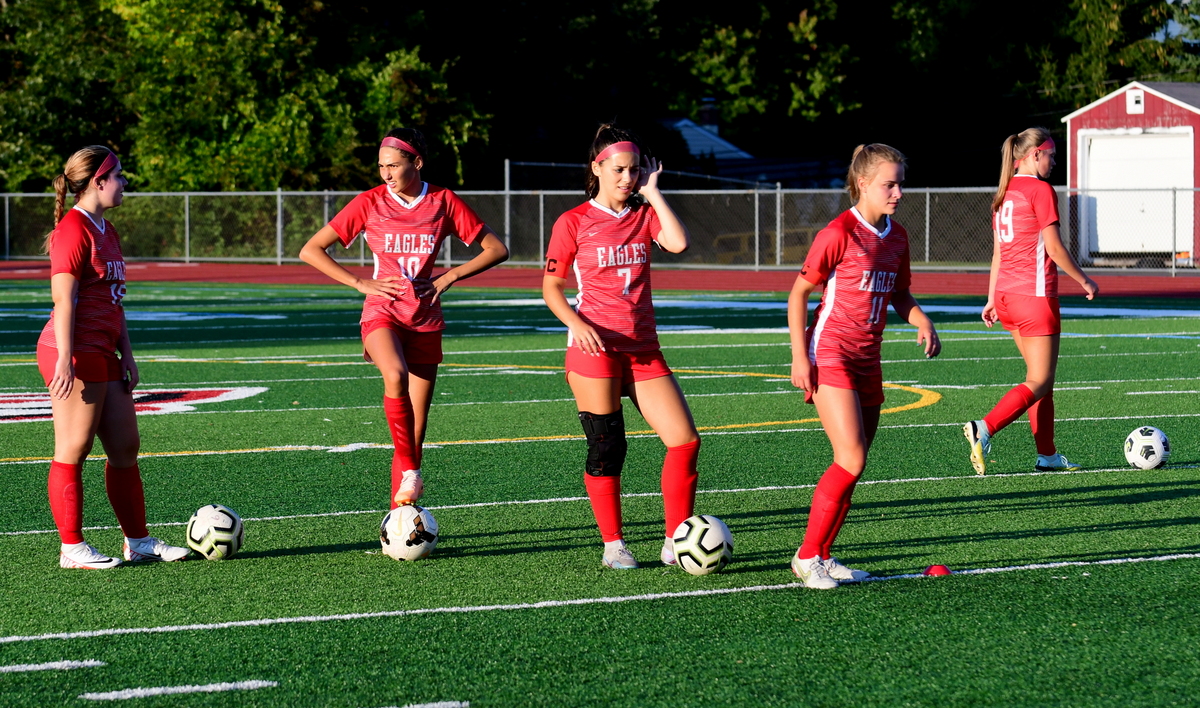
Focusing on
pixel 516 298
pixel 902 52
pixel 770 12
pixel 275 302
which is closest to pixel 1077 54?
pixel 902 52

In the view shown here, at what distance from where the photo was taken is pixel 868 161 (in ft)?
20.5

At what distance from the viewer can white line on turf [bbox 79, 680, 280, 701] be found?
188 inches

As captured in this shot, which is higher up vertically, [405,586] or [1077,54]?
[1077,54]

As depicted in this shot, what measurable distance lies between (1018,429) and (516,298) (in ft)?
57.9

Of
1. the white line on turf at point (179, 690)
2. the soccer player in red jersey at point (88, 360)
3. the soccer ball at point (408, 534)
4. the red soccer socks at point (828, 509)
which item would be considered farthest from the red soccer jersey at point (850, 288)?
the soccer player in red jersey at point (88, 360)

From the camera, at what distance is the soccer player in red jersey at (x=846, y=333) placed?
20.2ft

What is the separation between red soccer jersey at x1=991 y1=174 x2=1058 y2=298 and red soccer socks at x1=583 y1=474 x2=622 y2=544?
3756 millimetres

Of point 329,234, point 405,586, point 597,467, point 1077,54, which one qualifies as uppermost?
point 1077,54

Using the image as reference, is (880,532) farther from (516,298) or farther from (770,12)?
(770,12)

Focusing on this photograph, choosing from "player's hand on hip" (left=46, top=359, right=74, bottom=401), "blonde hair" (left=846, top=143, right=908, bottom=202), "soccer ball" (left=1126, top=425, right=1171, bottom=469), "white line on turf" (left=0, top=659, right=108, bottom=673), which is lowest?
"white line on turf" (left=0, top=659, right=108, bottom=673)

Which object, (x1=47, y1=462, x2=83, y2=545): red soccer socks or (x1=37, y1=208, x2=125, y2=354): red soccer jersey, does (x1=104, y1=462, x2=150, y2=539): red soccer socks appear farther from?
(x1=37, y1=208, x2=125, y2=354): red soccer jersey

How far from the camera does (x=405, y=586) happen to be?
6340 mm

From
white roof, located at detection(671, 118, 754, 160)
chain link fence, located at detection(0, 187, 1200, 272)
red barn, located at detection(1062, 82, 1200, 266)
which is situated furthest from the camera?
white roof, located at detection(671, 118, 754, 160)

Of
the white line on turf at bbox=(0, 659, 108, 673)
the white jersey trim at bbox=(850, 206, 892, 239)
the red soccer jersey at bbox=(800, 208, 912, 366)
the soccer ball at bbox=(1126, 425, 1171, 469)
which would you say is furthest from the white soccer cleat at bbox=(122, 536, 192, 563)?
the soccer ball at bbox=(1126, 425, 1171, 469)
